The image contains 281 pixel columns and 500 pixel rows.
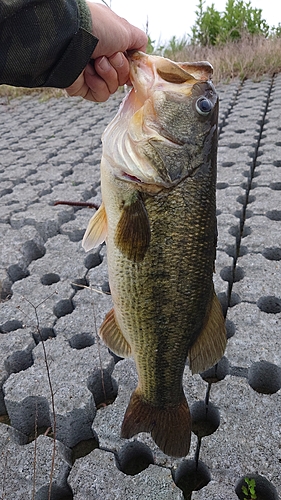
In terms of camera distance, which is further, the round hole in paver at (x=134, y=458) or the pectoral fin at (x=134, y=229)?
the round hole in paver at (x=134, y=458)

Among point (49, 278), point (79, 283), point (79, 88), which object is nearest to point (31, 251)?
point (49, 278)

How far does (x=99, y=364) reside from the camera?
251 centimetres

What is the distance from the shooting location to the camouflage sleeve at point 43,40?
1.88 meters

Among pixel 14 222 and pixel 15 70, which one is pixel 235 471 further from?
pixel 14 222

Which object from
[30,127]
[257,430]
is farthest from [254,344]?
[30,127]

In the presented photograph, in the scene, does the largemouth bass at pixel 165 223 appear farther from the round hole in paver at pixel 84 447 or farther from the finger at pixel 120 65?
the round hole in paver at pixel 84 447

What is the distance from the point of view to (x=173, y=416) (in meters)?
1.87

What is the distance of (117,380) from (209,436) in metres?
0.58

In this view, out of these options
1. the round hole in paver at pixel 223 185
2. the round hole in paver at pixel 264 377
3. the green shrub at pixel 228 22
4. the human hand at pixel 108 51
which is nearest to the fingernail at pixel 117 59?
the human hand at pixel 108 51

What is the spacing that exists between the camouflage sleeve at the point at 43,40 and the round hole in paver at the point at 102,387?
159 cm

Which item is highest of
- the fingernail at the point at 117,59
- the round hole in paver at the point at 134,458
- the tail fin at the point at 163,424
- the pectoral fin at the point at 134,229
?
the fingernail at the point at 117,59

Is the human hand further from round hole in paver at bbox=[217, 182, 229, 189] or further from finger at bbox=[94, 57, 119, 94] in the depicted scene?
round hole in paver at bbox=[217, 182, 229, 189]

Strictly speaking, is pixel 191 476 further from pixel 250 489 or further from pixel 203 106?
pixel 203 106

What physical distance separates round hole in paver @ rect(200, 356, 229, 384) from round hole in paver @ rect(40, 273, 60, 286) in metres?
1.42
